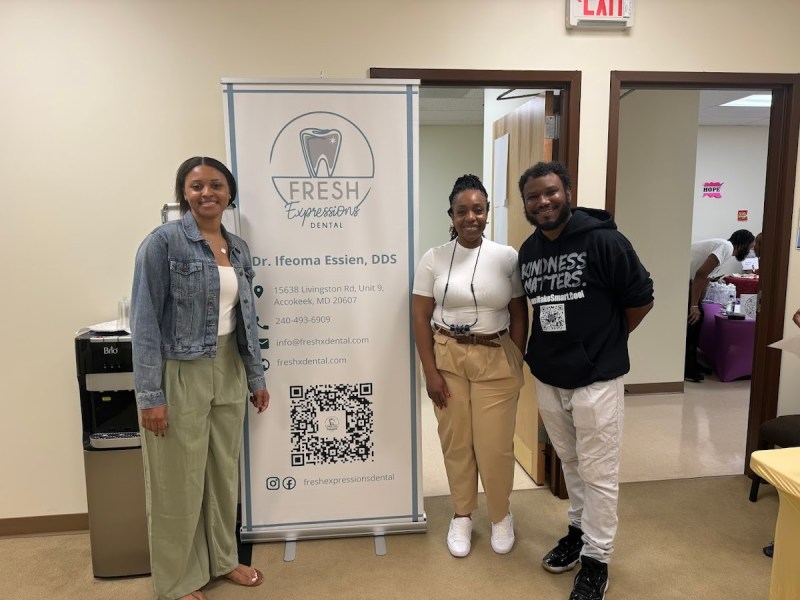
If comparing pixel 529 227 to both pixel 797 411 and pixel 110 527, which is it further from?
pixel 110 527

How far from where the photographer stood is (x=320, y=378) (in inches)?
89.9

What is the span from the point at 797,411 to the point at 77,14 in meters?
3.82

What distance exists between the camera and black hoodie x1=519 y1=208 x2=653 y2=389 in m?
1.86

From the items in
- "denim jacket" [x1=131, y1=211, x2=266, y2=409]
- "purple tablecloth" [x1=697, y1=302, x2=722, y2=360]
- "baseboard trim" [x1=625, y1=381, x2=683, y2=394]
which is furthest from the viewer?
"purple tablecloth" [x1=697, y1=302, x2=722, y2=360]

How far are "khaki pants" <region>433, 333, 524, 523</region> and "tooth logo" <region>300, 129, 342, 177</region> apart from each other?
810 mm

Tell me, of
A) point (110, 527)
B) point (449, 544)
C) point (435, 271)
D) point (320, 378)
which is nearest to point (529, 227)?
point (435, 271)

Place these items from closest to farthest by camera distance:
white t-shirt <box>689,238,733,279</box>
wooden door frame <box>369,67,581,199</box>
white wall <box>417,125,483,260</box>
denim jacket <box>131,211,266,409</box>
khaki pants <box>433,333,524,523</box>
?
1. denim jacket <box>131,211,266,409</box>
2. khaki pants <box>433,333,524,523</box>
3. wooden door frame <box>369,67,581,199</box>
4. white t-shirt <box>689,238,733,279</box>
5. white wall <box>417,125,483,260</box>

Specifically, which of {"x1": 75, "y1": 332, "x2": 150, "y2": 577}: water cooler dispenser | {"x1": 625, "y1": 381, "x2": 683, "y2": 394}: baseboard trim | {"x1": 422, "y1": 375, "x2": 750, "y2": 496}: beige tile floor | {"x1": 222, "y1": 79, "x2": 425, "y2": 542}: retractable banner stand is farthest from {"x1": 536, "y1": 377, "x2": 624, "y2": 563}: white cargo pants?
{"x1": 625, "y1": 381, "x2": 683, "y2": 394}: baseboard trim

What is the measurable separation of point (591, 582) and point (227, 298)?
64.4 inches

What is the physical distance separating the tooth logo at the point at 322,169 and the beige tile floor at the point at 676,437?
5.12 feet

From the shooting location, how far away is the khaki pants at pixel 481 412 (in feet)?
7.00

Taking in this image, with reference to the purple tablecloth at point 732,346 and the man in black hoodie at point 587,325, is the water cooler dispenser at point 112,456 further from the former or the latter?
the purple tablecloth at point 732,346

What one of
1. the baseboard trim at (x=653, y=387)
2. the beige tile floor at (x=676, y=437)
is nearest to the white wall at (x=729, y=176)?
the beige tile floor at (x=676, y=437)

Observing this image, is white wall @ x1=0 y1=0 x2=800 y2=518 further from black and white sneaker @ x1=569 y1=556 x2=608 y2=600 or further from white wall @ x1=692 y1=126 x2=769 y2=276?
white wall @ x1=692 y1=126 x2=769 y2=276
